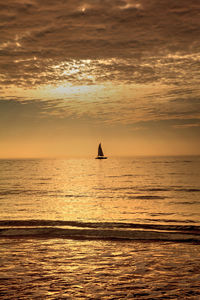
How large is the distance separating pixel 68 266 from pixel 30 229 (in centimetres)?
806

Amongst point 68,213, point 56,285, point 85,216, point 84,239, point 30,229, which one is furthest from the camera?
point 68,213

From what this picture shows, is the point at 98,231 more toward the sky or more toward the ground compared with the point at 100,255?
more toward the ground

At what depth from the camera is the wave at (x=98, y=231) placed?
15.1 m

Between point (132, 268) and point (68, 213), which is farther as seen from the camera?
point (68, 213)

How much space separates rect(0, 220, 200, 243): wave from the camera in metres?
15.1

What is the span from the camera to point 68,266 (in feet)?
32.2

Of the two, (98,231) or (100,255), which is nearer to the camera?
(100,255)

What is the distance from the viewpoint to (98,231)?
1677 centimetres

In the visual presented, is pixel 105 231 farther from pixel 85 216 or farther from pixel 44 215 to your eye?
pixel 44 215

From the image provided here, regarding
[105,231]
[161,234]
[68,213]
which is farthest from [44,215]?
[161,234]

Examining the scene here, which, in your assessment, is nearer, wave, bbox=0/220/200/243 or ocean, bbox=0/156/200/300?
ocean, bbox=0/156/200/300

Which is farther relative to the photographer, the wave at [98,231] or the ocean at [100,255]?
the wave at [98,231]

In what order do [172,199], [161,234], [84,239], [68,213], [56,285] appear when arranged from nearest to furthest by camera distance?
[56,285] → [84,239] → [161,234] → [68,213] → [172,199]

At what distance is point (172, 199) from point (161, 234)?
16344 mm
